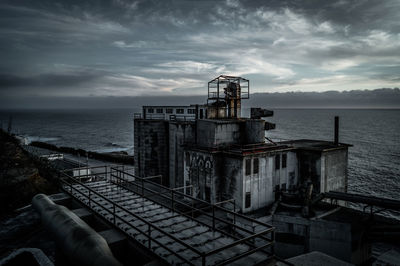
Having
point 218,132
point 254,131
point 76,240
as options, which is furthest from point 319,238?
point 76,240

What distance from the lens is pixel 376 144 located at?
9244cm

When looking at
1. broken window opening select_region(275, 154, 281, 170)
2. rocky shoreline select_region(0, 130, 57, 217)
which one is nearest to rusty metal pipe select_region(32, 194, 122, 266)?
rocky shoreline select_region(0, 130, 57, 217)

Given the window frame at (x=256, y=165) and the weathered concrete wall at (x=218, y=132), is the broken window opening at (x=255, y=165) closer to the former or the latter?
the window frame at (x=256, y=165)

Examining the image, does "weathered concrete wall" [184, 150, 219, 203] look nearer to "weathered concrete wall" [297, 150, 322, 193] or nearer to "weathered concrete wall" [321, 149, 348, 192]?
"weathered concrete wall" [297, 150, 322, 193]

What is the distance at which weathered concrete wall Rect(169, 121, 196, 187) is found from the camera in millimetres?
29177

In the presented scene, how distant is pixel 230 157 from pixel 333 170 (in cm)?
1159

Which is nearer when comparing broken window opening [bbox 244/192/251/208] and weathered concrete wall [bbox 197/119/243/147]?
broken window opening [bbox 244/192/251/208]

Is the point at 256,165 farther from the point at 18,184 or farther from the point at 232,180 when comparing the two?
the point at 18,184

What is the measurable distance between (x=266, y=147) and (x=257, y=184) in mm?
3648

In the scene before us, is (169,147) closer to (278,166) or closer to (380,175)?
(278,166)

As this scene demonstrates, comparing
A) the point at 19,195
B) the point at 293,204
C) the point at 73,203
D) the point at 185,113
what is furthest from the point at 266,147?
the point at 19,195

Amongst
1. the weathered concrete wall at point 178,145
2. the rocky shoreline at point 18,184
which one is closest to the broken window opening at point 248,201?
the weathered concrete wall at point 178,145

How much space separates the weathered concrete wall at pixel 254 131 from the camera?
2717cm

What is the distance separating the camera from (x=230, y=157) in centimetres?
2348
